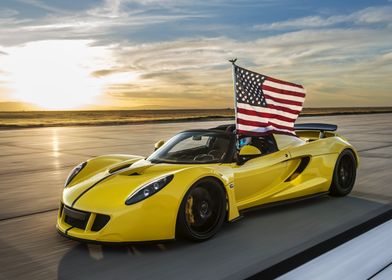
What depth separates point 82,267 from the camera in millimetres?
4086

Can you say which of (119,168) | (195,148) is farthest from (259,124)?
(119,168)

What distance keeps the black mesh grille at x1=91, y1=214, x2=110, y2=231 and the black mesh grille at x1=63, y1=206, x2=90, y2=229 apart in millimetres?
111

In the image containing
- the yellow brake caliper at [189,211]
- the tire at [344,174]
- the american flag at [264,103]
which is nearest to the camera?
the yellow brake caliper at [189,211]

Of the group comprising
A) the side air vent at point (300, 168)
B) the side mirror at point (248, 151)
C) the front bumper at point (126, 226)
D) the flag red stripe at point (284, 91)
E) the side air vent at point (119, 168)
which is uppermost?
the flag red stripe at point (284, 91)

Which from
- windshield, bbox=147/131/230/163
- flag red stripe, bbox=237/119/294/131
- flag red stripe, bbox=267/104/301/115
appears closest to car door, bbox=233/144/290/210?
windshield, bbox=147/131/230/163

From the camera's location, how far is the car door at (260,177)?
5.50 meters

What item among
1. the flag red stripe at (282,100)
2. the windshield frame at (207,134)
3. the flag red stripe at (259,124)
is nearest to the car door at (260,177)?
the windshield frame at (207,134)

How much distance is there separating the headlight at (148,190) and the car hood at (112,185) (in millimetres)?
76

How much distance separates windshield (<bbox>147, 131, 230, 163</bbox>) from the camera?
5.69 m

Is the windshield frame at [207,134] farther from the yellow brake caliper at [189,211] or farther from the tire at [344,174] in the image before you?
the tire at [344,174]

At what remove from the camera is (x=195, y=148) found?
6090 mm

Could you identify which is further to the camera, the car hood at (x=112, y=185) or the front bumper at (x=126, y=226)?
the car hood at (x=112, y=185)

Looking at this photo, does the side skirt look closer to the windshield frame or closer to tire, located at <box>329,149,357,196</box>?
tire, located at <box>329,149,357,196</box>

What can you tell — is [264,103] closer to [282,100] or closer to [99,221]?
[282,100]
